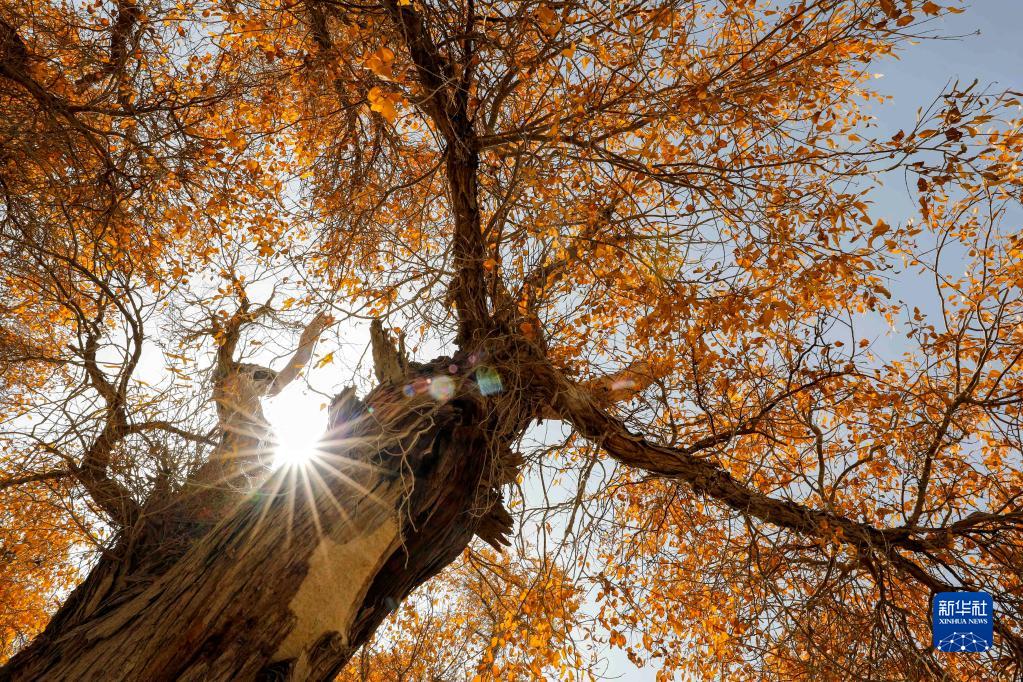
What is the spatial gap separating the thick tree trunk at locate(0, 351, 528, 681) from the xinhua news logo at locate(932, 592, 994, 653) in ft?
10.9

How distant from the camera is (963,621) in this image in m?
4.19

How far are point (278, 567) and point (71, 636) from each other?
1120 millimetres

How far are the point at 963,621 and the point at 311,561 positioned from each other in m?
4.63

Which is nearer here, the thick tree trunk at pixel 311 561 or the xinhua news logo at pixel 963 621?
the thick tree trunk at pixel 311 561

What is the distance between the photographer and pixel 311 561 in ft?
9.61

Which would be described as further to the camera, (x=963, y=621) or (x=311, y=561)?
(x=963, y=621)

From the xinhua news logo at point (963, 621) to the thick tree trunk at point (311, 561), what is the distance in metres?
3.34

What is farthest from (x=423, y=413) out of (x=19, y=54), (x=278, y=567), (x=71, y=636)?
(x=19, y=54)

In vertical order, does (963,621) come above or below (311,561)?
above

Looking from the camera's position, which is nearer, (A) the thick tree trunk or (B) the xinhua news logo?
(A) the thick tree trunk

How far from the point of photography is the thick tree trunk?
265 centimetres

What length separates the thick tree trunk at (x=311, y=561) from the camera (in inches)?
104

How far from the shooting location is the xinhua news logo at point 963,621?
13.4ft

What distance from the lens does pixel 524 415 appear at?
171 inches
